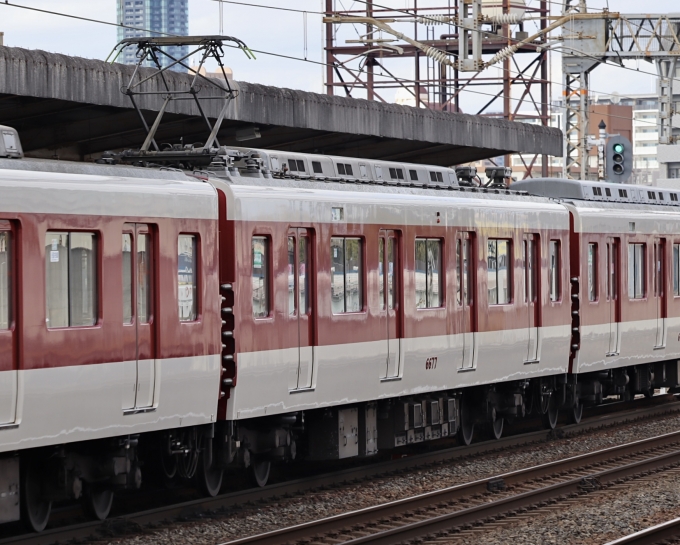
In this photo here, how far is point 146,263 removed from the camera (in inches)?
484

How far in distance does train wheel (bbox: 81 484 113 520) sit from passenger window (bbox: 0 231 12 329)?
Result: 225cm

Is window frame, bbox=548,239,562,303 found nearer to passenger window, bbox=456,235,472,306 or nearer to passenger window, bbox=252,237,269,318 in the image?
passenger window, bbox=456,235,472,306

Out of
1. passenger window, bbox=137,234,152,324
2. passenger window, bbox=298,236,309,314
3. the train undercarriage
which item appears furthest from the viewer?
passenger window, bbox=298,236,309,314

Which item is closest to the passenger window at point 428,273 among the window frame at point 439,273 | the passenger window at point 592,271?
the window frame at point 439,273

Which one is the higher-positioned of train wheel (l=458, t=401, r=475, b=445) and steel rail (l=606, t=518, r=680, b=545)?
train wheel (l=458, t=401, r=475, b=445)

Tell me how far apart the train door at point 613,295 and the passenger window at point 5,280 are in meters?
11.6

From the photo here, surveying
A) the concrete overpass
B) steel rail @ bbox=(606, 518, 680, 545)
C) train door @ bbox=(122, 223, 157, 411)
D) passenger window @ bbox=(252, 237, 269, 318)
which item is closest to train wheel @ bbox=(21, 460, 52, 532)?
train door @ bbox=(122, 223, 157, 411)

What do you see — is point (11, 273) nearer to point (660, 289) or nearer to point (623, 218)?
point (623, 218)

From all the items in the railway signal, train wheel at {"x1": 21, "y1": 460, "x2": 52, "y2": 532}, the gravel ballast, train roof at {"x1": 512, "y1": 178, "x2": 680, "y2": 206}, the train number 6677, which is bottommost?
the gravel ballast

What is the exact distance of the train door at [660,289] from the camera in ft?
73.0

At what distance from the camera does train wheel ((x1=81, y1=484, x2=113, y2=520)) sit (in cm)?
1247

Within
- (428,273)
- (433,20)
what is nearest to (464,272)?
(428,273)

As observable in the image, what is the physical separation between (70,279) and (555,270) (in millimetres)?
9281

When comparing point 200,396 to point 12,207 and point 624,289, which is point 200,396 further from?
point 624,289
